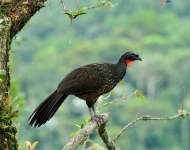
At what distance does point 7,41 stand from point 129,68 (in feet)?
151

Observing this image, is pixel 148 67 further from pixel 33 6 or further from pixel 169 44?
pixel 33 6

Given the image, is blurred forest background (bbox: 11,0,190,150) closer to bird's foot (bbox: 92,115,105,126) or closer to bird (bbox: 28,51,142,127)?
bird (bbox: 28,51,142,127)

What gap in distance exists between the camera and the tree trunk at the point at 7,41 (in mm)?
2494

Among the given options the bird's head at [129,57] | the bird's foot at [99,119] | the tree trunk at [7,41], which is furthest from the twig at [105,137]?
the bird's head at [129,57]

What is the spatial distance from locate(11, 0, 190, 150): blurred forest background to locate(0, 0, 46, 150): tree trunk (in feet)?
99.4

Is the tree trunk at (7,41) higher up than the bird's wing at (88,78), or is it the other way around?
the bird's wing at (88,78)

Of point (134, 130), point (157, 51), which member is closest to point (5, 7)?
point (134, 130)

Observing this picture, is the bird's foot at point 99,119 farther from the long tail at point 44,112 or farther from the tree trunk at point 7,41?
the tree trunk at point 7,41

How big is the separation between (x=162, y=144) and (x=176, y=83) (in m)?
6.08

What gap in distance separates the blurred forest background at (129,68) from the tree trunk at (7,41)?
30.3 m

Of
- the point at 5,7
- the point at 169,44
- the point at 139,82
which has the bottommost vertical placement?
the point at 5,7

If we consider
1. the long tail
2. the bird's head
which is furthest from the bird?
the long tail

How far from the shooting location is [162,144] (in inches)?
1858

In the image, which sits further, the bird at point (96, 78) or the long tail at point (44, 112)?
the bird at point (96, 78)
